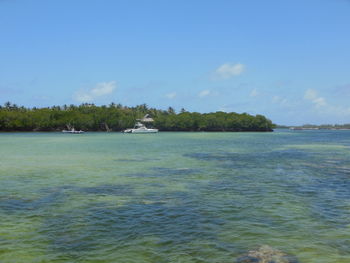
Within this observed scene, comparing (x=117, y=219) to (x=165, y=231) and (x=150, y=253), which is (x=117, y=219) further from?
(x=150, y=253)

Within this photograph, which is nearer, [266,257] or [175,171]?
[266,257]

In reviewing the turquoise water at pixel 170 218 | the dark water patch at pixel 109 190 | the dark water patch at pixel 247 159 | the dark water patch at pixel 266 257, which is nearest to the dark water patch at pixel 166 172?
the turquoise water at pixel 170 218

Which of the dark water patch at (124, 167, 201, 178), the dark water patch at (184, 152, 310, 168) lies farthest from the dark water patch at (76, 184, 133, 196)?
the dark water patch at (184, 152, 310, 168)

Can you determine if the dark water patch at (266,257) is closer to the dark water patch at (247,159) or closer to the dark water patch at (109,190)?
the dark water patch at (109,190)

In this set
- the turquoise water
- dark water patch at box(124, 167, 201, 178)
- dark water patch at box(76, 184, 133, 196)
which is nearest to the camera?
the turquoise water

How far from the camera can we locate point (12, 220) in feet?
40.9

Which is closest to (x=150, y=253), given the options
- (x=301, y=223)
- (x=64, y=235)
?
(x=64, y=235)

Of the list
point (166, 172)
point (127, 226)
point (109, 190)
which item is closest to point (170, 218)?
point (127, 226)

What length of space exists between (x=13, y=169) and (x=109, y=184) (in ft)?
39.6

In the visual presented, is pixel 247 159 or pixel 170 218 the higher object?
pixel 247 159

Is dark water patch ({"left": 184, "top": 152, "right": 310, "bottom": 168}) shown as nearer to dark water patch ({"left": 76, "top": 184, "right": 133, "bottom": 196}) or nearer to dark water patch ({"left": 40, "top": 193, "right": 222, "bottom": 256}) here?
dark water patch ({"left": 76, "top": 184, "right": 133, "bottom": 196})

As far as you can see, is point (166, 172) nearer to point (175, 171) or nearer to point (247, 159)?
point (175, 171)

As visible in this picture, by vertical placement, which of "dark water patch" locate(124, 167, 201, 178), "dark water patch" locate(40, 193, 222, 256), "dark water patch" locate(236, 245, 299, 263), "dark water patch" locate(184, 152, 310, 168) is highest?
"dark water patch" locate(184, 152, 310, 168)

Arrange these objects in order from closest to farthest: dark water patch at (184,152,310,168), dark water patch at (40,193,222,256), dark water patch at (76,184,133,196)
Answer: dark water patch at (40,193,222,256) → dark water patch at (76,184,133,196) → dark water patch at (184,152,310,168)
